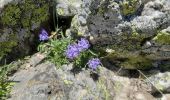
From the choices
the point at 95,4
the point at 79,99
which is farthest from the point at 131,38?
the point at 79,99

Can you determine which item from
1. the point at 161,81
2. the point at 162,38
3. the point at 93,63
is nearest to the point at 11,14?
the point at 93,63

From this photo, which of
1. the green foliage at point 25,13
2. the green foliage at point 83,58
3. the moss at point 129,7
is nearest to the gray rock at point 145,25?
the moss at point 129,7

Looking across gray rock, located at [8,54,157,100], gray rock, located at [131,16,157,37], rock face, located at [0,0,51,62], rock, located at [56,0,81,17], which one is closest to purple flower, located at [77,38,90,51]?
gray rock, located at [8,54,157,100]

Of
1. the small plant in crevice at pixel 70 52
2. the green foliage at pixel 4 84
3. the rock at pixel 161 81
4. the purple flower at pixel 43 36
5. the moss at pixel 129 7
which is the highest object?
the moss at pixel 129 7

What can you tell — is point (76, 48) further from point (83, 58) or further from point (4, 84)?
point (4, 84)

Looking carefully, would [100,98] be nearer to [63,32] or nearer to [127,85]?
[127,85]

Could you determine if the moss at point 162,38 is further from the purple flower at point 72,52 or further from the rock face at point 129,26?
the purple flower at point 72,52
